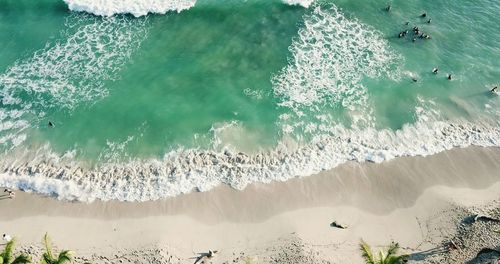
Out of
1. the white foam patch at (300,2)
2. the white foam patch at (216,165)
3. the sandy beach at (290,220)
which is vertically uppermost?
the white foam patch at (300,2)

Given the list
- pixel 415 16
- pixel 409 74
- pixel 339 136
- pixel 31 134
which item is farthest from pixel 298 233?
pixel 415 16

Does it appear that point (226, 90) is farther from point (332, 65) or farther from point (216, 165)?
point (332, 65)

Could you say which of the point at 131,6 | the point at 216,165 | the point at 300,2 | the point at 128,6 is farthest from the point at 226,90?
the point at 128,6

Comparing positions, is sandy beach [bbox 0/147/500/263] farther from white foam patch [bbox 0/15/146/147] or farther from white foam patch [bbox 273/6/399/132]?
white foam patch [bbox 0/15/146/147]

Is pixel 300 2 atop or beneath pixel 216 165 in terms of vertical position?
atop

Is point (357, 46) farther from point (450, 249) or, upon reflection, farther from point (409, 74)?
point (450, 249)

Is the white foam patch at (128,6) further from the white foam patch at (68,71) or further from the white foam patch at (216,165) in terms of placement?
the white foam patch at (216,165)

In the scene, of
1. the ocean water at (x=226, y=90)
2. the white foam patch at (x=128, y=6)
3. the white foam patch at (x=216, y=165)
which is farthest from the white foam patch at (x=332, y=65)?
the white foam patch at (x=128, y=6)
